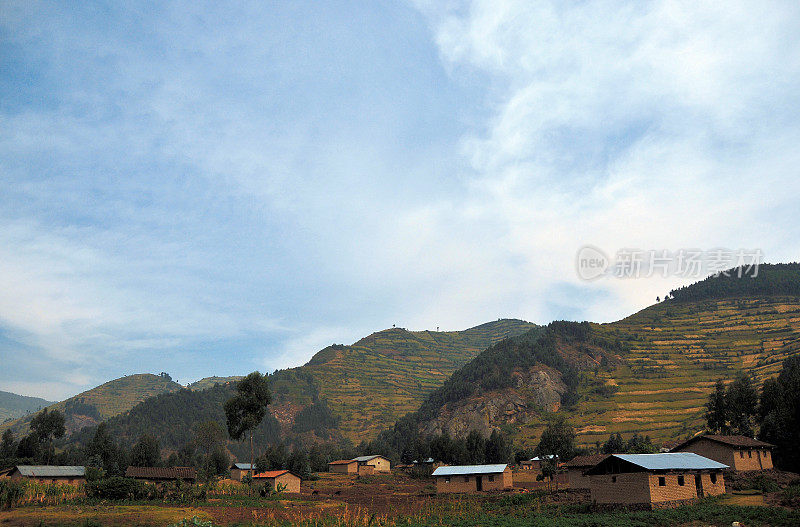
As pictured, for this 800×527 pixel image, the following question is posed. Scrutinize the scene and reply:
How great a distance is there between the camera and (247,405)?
261 feet

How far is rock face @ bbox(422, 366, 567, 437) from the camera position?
17800 cm

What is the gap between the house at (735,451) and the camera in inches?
2272

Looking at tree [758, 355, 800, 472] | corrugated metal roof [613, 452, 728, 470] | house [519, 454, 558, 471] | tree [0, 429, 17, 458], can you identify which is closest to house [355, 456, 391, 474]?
house [519, 454, 558, 471]

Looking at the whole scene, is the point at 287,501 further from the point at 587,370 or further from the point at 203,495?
the point at 587,370

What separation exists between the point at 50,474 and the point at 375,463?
222 ft

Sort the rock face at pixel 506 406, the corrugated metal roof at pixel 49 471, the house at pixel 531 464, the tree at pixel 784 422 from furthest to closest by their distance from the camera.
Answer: the rock face at pixel 506 406 → the house at pixel 531 464 → the corrugated metal roof at pixel 49 471 → the tree at pixel 784 422

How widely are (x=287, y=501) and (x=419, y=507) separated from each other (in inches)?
703

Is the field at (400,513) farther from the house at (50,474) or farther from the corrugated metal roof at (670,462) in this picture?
the house at (50,474)

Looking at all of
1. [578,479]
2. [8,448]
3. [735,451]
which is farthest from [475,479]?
[8,448]

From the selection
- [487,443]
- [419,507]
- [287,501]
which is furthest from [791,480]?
[487,443]

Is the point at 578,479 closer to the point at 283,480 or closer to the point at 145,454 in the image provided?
the point at 283,480

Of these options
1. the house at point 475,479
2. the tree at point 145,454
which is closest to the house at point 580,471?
the house at point 475,479

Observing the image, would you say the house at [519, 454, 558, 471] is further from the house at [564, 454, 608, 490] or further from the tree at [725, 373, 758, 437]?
the house at [564, 454, 608, 490]

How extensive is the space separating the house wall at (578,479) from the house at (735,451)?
41.3 feet
